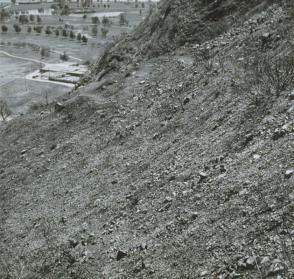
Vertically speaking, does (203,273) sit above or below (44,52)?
above

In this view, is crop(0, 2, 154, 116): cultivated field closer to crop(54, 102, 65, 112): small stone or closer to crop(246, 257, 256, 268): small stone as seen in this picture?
crop(54, 102, 65, 112): small stone

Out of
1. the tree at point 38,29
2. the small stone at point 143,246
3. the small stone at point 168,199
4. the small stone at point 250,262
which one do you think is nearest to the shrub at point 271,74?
the small stone at point 168,199

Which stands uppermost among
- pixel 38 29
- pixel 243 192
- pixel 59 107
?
pixel 243 192

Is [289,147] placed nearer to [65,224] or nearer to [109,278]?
[109,278]

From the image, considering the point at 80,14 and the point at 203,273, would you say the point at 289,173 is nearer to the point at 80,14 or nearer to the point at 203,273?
the point at 203,273

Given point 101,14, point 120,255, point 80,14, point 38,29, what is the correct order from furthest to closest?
point 80,14, point 101,14, point 38,29, point 120,255

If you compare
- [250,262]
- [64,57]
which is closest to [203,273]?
[250,262]

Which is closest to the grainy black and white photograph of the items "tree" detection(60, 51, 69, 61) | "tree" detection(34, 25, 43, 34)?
"tree" detection(60, 51, 69, 61)

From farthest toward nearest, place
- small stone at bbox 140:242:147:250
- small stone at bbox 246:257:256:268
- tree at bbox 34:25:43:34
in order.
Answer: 1. tree at bbox 34:25:43:34
2. small stone at bbox 140:242:147:250
3. small stone at bbox 246:257:256:268

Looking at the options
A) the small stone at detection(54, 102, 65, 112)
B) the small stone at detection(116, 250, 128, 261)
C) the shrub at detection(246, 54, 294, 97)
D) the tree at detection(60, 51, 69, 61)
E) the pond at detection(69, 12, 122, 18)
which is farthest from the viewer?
the pond at detection(69, 12, 122, 18)
